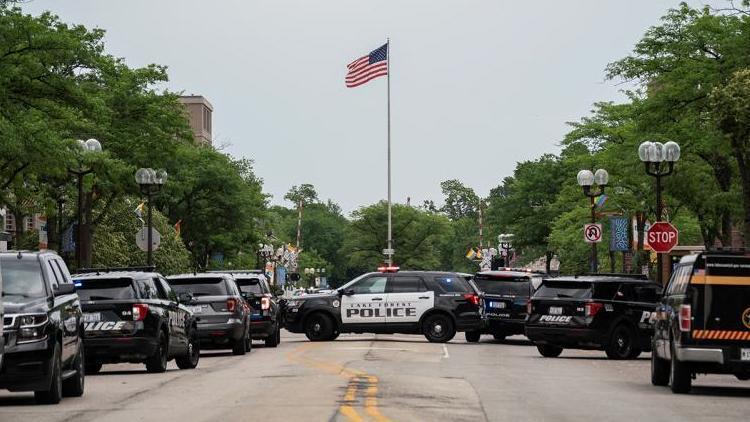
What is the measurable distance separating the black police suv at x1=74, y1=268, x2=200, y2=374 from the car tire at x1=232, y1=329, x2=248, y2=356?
6681 mm

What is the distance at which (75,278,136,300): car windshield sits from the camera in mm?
23422

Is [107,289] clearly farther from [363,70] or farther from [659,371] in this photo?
[363,70]

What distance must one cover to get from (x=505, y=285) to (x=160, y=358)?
52.7ft

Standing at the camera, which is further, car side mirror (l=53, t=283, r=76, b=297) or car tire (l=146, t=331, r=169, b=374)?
car tire (l=146, t=331, r=169, b=374)

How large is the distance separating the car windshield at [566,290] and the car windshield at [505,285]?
276 inches

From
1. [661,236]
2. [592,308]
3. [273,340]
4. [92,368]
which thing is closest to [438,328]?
[273,340]

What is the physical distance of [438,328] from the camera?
123ft

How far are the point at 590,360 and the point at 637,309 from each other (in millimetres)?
1627

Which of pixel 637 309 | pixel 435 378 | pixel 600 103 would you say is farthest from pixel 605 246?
pixel 435 378

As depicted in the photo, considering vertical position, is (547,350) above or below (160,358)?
below

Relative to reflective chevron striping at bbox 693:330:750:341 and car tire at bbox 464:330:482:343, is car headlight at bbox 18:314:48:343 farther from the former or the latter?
car tire at bbox 464:330:482:343

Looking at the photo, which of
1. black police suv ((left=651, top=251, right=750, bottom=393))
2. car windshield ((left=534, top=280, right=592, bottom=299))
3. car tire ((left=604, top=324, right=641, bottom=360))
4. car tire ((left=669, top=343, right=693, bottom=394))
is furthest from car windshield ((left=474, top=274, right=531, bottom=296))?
black police suv ((left=651, top=251, right=750, bottom=393))

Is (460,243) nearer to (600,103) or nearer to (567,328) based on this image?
(600,103)

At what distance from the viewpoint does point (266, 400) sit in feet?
55.5
